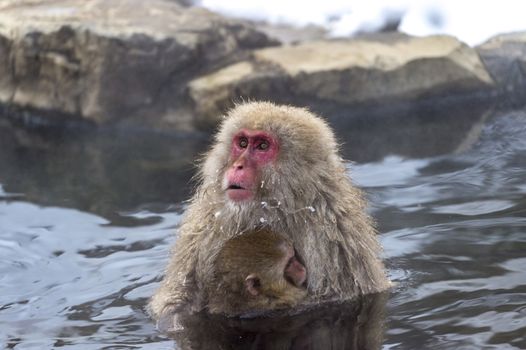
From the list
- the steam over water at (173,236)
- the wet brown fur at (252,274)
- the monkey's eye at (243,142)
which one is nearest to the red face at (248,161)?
the monkey's eye at (243,142)

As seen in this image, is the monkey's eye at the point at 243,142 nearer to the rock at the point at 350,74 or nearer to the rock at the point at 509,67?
the rock at the point at 350,74

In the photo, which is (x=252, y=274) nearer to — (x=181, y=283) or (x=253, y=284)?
(x=253, y=284)

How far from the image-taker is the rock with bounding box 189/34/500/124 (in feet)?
25.0

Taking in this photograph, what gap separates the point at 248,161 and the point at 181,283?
595 mm

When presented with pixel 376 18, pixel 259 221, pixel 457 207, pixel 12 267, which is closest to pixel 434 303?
pixel 259 221

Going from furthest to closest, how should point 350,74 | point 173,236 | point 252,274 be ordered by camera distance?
1. point 350,74
2. point 173,236
3. point 252,274

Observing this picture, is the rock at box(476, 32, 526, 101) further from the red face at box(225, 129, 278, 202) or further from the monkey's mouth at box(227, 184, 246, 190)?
the monkey's mouth at box(227, 184, 246, 190)

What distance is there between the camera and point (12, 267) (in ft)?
17.4

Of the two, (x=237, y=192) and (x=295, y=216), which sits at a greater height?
(x=237, y=192)

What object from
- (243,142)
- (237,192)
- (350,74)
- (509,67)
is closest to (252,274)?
(237,192)

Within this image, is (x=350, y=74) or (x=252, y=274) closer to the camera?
(x=252, y=274)

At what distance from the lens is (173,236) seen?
225 inches

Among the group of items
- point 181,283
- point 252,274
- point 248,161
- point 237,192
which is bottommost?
point 181,283

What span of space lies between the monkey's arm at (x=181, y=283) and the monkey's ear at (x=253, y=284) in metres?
0.37
